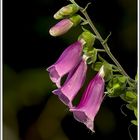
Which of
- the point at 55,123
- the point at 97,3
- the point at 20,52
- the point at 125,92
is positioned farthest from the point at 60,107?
the point at 125,92

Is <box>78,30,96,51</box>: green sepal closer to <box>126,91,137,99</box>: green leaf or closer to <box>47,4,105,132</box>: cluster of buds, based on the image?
<box>47,4,105,132</box>: cluster of buds

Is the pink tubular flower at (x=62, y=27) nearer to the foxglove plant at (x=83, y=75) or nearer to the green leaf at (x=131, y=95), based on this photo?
the foxglove plant at (x=83, y=75)

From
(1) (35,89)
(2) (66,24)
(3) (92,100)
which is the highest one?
(2) (66,24)

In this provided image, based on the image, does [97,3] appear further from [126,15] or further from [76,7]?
[76,7]

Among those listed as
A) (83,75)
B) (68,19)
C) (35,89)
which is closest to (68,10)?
(68,19)

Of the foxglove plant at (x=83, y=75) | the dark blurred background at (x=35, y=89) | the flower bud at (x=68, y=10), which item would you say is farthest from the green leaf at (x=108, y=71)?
the dark blurred background at (x=35, y=89)

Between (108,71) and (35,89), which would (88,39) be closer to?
(108,71)

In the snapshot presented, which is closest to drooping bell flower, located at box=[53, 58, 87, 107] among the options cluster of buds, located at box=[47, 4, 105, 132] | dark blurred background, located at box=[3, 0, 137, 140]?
cluster of buds, located at box=[47, 4, 105, 132]
